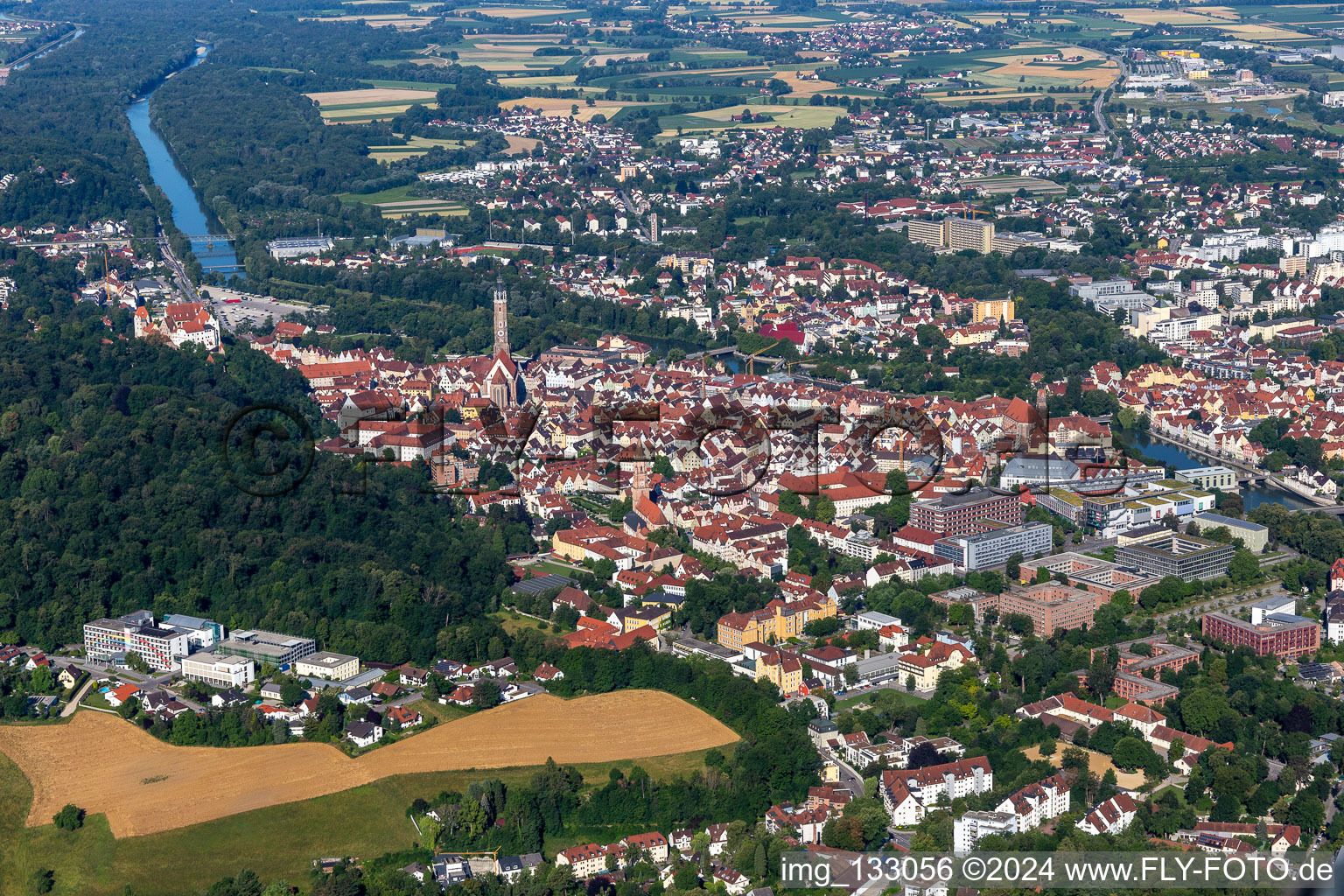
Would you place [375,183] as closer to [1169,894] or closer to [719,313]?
[719,313]

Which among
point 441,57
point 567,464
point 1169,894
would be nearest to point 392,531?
point 567,464

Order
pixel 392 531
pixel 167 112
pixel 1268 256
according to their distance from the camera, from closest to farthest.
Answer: pixel 392 531 < pixel 1268 256 < pixel 167 112

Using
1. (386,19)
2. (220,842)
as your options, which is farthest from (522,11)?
(220,842)

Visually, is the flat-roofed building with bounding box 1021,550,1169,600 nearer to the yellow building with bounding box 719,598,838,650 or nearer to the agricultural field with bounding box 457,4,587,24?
the yellow building with bounding box 719,598,838,650

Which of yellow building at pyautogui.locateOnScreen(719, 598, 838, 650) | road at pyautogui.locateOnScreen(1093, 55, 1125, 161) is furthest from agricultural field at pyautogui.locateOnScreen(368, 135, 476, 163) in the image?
yellow building at pyautogui.locateOnScreen(719, 598, 838, 650)

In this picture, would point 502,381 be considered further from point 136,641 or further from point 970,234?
point 970,234
